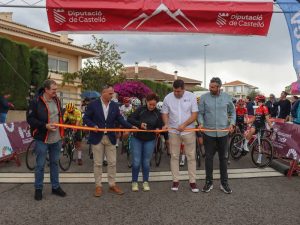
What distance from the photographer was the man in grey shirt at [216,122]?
6.92 meters

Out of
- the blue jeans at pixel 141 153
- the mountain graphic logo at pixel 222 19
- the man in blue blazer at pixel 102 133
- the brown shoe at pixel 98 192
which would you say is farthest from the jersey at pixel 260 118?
the brown shoe at pixel 98 192

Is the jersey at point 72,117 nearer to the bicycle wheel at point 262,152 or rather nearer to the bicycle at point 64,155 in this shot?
the bicycle at point 64,155

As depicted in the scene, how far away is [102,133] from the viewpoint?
260 inches

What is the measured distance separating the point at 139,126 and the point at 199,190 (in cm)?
172

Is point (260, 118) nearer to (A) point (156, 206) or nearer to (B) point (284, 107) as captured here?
(A) point (156, 206)

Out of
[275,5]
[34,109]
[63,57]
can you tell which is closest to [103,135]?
[34,109]

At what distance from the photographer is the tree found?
103 feet

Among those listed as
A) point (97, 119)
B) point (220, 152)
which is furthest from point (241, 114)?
point (97, 119)

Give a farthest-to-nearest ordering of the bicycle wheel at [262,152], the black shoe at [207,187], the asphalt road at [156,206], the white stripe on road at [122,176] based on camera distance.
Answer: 1. the bicycle wheel at [262,152]
2. the white stripe on road at [122,176]
3. the black shoe at [207,187]
4. the asphalt road at [156,206]

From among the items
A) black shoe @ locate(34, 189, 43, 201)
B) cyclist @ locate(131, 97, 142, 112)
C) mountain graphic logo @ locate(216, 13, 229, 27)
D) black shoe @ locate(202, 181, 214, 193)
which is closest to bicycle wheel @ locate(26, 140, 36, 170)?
black shoe @ locate(34, 189, 43, 201)

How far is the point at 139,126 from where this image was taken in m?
6.94

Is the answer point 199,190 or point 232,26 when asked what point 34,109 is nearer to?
point 199,190

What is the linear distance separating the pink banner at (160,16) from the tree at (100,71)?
20706mm

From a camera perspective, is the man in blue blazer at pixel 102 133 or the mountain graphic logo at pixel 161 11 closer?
the man in blue blazer at pixel 102 133
